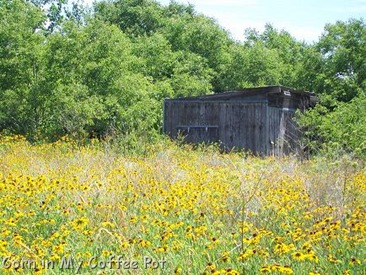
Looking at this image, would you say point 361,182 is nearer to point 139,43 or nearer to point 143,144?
point 143,144

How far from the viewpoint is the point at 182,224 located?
5.83m

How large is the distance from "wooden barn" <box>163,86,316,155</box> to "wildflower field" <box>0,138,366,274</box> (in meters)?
13.0

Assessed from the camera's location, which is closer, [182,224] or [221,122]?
[182,224]

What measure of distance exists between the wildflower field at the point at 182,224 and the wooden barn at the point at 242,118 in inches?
512

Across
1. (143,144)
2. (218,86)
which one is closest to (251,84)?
(218,86)

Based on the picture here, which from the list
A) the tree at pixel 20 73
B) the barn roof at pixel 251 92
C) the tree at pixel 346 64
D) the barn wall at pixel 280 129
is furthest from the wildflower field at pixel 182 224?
the tree at pixel 346 64

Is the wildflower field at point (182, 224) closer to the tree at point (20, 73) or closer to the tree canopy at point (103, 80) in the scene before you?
the tree canopy at point (103, 80)

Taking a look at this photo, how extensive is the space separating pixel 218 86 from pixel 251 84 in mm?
3220

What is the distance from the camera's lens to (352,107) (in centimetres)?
2133

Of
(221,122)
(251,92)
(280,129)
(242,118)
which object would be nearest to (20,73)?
(221,122)

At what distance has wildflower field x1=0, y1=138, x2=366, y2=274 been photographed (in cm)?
511

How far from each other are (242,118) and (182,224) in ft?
58.5

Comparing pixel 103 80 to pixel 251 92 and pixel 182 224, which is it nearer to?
pixel 251 92

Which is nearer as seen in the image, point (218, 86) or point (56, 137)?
point (56, 137)
